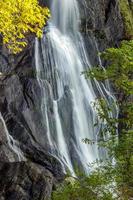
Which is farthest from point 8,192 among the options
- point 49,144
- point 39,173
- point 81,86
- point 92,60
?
point 92,60

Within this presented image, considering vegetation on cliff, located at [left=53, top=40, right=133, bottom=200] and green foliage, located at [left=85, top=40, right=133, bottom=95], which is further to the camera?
green foliage, located at [left=85, top=40, right=133, bottom=95]

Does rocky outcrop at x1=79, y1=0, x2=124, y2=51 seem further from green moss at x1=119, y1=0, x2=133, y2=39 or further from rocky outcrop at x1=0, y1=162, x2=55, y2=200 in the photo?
rocky outcrop at x1=0, y1=162, x2=55, y2=200

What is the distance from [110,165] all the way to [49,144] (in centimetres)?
1166

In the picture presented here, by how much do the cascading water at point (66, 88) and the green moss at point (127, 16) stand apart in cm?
410

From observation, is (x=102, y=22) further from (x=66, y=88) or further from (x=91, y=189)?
(x=91, y=189)

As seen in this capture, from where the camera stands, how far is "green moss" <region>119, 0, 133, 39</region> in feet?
104

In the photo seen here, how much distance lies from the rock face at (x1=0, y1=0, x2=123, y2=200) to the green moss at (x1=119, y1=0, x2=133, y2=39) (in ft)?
1.61

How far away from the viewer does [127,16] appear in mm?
32719

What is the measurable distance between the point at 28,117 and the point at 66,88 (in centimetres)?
339

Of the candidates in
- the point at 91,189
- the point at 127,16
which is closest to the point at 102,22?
the point at 127,16

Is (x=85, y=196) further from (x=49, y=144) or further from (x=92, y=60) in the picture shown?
(x=92, y=60)

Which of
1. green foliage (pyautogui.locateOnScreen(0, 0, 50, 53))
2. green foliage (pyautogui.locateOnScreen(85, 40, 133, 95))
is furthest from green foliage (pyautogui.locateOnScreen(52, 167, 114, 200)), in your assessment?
green foliage (pyautogui.locateOnScreen(0, 0, 50, 53))

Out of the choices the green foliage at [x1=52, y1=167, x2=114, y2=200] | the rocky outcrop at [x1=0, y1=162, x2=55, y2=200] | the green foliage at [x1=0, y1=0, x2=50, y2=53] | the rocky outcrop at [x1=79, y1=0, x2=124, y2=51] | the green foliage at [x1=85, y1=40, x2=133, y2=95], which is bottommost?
the green foliage at [x1=52, y1=167, x2=114, y2=200]

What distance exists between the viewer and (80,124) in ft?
78.5
